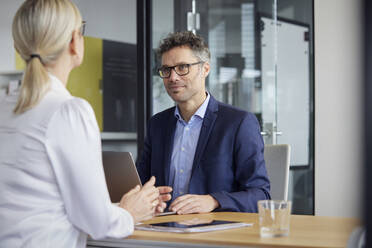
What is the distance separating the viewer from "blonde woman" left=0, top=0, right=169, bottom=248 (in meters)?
1.19

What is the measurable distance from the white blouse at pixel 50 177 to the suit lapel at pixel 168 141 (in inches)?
44.1

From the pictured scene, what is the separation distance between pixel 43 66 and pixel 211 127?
3.69 ft

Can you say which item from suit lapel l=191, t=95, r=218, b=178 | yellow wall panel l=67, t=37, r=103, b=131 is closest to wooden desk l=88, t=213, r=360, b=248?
suit lapel l=191, t=95, r=218, b=178

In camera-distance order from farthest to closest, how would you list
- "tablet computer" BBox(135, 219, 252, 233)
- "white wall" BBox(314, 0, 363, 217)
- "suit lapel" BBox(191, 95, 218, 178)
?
"white wall" BBox(314, 0, 363, 217) < "suit lapel" BBox(191, 95, 218, 178) < "tablet computer" BBox(135, 219, 252, 233)

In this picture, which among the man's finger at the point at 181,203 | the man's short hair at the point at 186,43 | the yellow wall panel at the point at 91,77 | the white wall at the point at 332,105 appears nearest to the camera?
the man's finger at the point at 181,203

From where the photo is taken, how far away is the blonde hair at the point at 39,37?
1.24m

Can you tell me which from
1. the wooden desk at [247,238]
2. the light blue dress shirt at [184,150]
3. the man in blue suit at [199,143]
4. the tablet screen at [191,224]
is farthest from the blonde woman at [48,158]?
the light blue dress shirt at [184,150]

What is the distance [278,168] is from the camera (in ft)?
7.63

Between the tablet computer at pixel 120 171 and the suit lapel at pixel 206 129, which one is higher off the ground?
the suit lapel at pixel 206 129

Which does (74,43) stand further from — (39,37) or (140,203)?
(140,203)

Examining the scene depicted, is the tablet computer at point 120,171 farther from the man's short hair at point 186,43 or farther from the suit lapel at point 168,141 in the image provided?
the man's short hair at point 186,43

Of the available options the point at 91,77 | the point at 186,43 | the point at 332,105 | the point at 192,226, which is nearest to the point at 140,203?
the point at 192,226

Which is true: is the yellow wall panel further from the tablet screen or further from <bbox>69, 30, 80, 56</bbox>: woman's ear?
<bbox>69, 30, 80, 56</bbox>: woman's ear

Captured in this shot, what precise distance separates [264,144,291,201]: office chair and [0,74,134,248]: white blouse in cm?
125
